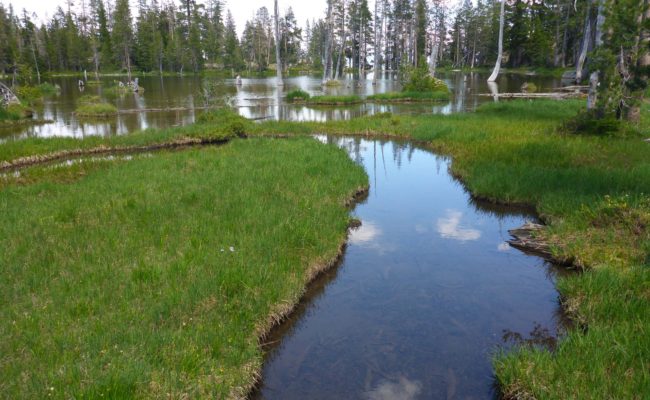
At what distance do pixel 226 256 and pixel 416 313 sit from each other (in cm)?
335

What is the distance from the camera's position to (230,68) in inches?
4099

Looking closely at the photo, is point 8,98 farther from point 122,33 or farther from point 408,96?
point 122,33

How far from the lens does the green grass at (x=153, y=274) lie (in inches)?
199

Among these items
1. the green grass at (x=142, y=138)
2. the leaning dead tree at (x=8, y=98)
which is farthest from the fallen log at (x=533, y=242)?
the leaning dead tree at (x=8, y=98)

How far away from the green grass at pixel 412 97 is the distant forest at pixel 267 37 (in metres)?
29.9

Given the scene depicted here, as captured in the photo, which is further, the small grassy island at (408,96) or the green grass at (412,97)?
the green grass at (412,97)

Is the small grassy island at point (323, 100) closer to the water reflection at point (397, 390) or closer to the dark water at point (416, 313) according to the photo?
the dark water at point (416, 313)

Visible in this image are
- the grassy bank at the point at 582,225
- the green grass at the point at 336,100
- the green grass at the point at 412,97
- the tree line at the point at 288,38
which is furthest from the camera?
the tree line at the point at 288,38

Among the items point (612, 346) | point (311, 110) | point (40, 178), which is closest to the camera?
point (612, 346)

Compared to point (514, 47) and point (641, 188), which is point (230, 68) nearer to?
point (514, 47)

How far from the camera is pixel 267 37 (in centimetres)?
11750

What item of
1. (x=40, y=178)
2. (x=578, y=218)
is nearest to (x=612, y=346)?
(x=578, y=218)

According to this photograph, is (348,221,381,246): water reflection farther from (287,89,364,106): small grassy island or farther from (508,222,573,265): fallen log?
(287,89,364,106): small grassy island

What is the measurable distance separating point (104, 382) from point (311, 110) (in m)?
33.7
